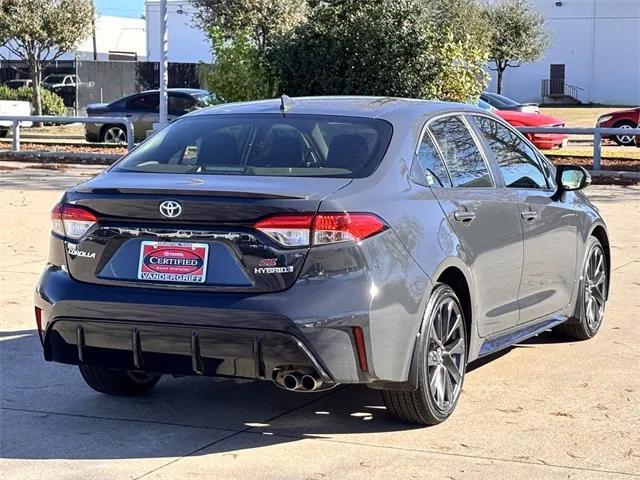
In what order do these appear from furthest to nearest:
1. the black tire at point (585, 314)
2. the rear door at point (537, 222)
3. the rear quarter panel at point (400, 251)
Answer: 1. the black tire at point (585, 314)
2. the rear door at point (537, 222)
3. the rear quarter panel at point (400, 251)

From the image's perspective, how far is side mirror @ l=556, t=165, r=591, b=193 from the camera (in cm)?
736

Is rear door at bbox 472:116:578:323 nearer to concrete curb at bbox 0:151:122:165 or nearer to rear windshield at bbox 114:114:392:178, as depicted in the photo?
rear windshield at bbox 114:114:392:178

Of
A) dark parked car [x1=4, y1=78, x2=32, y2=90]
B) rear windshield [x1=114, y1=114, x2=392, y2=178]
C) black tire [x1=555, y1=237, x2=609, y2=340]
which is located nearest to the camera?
rear windshield [x1=114, y1=114, x2=392, y2=178]

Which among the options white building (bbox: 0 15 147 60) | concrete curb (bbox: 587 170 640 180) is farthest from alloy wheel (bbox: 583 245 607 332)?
white building (bbox: 0 15 147 60)

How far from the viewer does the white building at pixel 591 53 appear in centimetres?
6350

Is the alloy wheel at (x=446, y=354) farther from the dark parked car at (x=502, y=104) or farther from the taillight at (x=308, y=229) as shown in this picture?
the dark parked car at (x=502, y=104)

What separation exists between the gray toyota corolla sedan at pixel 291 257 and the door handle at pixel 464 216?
0.01 meters

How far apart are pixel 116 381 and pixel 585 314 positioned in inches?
129

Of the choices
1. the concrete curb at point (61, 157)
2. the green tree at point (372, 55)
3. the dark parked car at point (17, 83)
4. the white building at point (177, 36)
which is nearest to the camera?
the green tree at point (372, 55)

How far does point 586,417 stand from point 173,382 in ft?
7.81

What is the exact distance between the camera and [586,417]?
6031 mm

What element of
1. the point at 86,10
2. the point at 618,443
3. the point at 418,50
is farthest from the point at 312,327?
the point at 86,10

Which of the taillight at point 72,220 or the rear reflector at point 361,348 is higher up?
the taillight at point 72,220

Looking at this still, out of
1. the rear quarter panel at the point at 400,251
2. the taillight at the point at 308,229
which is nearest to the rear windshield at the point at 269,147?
the rear quarter panel at the point at 400,251
